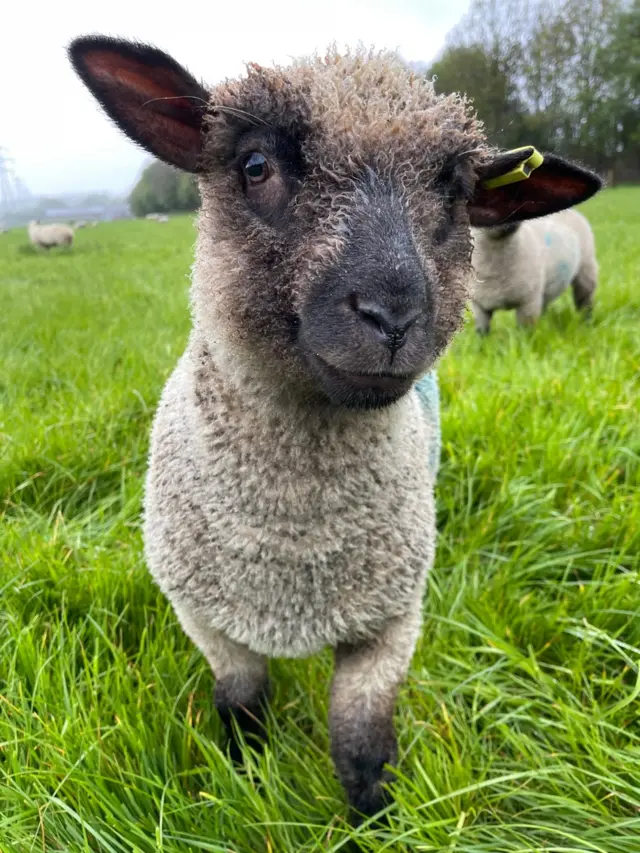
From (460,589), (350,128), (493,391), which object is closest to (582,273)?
(493,391)

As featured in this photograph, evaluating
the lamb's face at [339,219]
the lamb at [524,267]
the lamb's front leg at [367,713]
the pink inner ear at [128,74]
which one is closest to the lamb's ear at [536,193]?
the lamb's face at [339,219]

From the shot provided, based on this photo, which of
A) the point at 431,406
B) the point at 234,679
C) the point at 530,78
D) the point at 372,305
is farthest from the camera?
the point at 530,78

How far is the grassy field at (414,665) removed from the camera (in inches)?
57.8

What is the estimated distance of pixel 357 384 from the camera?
1189 mm

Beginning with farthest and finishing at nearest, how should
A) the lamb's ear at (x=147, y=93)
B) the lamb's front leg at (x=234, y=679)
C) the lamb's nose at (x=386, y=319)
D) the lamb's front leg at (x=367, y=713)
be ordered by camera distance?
1. the lamb's front leg at (x=234, y=679)
2. the lamb's front leg at (x=367, y=713)
3. the lamb's ear at (x=147, y=93)
4. the lamb's nose at (x=386, y=319)

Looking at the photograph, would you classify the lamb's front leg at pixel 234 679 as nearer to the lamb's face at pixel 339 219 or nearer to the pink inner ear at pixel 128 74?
the lamb's face at pixel 339 219

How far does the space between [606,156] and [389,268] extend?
1197 inches

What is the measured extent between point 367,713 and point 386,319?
1011 millimetres

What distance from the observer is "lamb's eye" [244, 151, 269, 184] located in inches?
48.5

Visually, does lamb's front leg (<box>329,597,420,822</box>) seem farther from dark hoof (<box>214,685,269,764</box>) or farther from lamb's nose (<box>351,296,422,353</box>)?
lamb's nose (<box>351,296,422,353</box>)

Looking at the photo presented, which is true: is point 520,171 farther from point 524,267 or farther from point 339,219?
point 524,267

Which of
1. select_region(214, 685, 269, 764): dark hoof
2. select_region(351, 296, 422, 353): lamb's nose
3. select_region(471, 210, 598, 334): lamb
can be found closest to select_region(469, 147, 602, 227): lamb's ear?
select_region(351, 296, 422, 353): lamb's nose

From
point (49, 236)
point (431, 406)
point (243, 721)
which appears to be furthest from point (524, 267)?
point (49, 236)

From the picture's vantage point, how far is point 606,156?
26.9m
